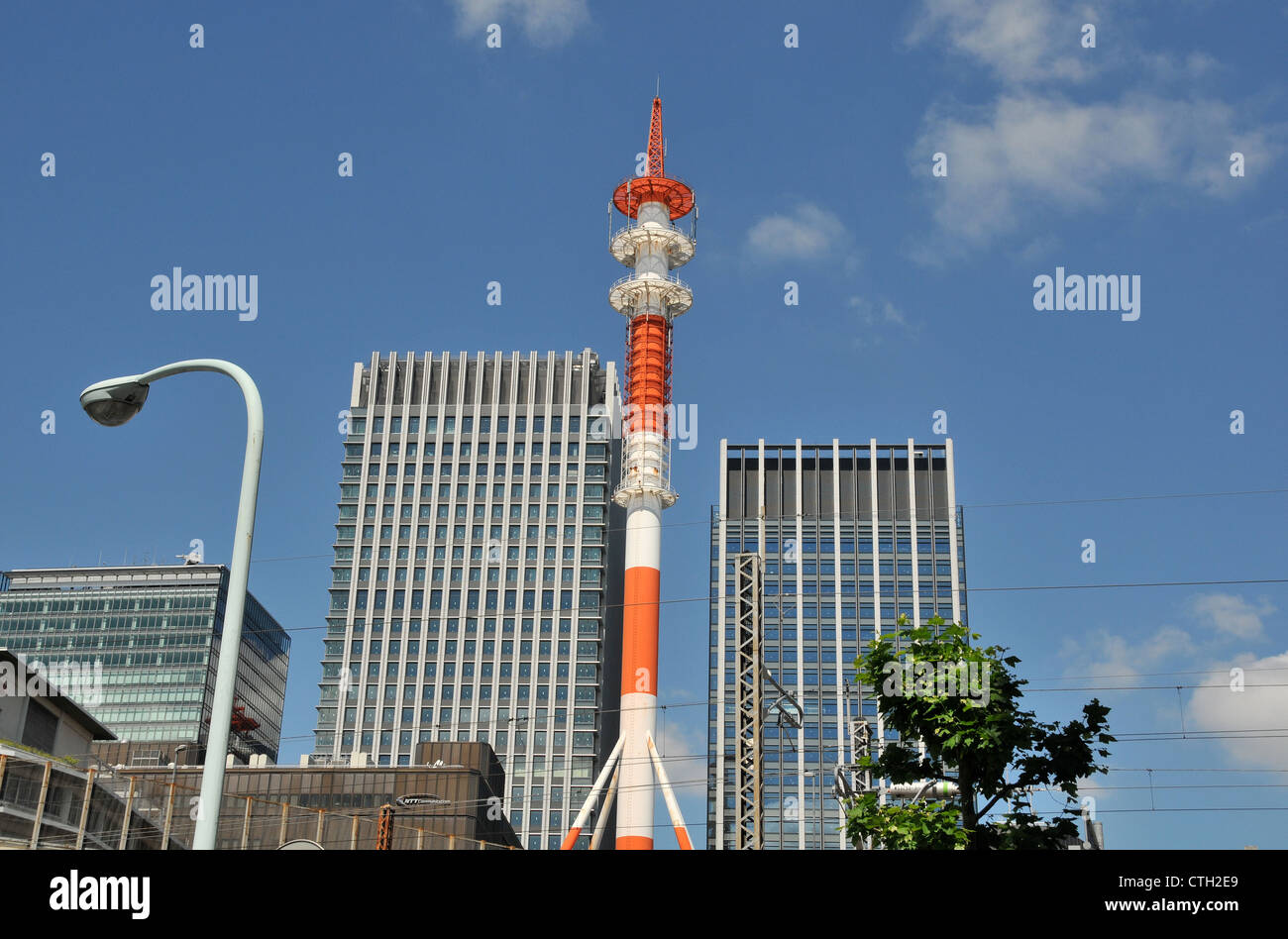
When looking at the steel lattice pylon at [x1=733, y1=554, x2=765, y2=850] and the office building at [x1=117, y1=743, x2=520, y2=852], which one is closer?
the steel lattice pylon at [x1=733, y1=554, x2=765, y2=850]

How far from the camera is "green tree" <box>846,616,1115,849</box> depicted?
2984cm

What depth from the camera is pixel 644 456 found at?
3762 inches

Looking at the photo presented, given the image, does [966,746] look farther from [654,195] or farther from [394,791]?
[394,791]

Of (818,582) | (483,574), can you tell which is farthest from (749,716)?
(818,582)

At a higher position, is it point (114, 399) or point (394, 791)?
point (394, 791)

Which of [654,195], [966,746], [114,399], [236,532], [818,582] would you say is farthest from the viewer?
[818,582]

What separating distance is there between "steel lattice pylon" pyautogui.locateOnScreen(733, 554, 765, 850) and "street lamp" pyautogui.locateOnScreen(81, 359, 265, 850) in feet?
63.8

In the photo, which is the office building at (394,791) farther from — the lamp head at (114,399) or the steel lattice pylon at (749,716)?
the lamp head at (114,399)

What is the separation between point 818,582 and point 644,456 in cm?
7401

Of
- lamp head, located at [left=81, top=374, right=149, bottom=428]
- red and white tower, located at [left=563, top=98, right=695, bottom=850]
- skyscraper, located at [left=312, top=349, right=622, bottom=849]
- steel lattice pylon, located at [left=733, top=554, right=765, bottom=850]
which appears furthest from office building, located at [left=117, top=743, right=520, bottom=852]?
lamp head, located at [left=81, top=374, right=149, bottom=428]

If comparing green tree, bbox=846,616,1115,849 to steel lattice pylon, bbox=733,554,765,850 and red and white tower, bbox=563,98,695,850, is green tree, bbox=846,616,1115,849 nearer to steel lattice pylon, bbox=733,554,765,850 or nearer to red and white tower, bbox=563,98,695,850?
steel lattice pylon, bbox=733,554,765,850
